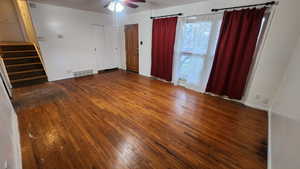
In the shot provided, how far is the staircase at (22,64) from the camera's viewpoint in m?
3.62

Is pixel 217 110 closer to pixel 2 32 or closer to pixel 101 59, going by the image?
pixel 101 59

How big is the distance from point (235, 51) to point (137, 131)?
2677 millimetres

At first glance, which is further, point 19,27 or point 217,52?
point 19,27

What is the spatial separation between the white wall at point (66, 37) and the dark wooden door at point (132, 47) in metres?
0.82

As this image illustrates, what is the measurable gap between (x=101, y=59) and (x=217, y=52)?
171 inches

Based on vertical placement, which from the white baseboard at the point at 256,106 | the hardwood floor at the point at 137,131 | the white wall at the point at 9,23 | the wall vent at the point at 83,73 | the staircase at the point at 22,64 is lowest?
the hardwood floor at the point at 137,131

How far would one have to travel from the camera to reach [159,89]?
362cm

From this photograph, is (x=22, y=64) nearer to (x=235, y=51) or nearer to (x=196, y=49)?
(x=196, y=49)

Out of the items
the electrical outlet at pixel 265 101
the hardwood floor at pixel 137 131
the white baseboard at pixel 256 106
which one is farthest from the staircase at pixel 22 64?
the electrical outlet at pixel 265 101

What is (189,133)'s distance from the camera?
1.91m

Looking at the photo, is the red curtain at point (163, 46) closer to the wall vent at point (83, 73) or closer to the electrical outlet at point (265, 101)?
the electrical outlet at point (265, 101)

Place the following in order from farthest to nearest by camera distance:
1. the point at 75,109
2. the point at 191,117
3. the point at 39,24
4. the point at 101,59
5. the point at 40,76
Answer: the point at 101,59
the point at 40,76
the point at 39,24
the point at 75,109
the point at 191,117

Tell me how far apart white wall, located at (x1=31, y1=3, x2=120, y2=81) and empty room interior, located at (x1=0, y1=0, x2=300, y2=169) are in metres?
0.03

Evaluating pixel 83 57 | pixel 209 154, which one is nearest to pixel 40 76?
pixel 83 57
